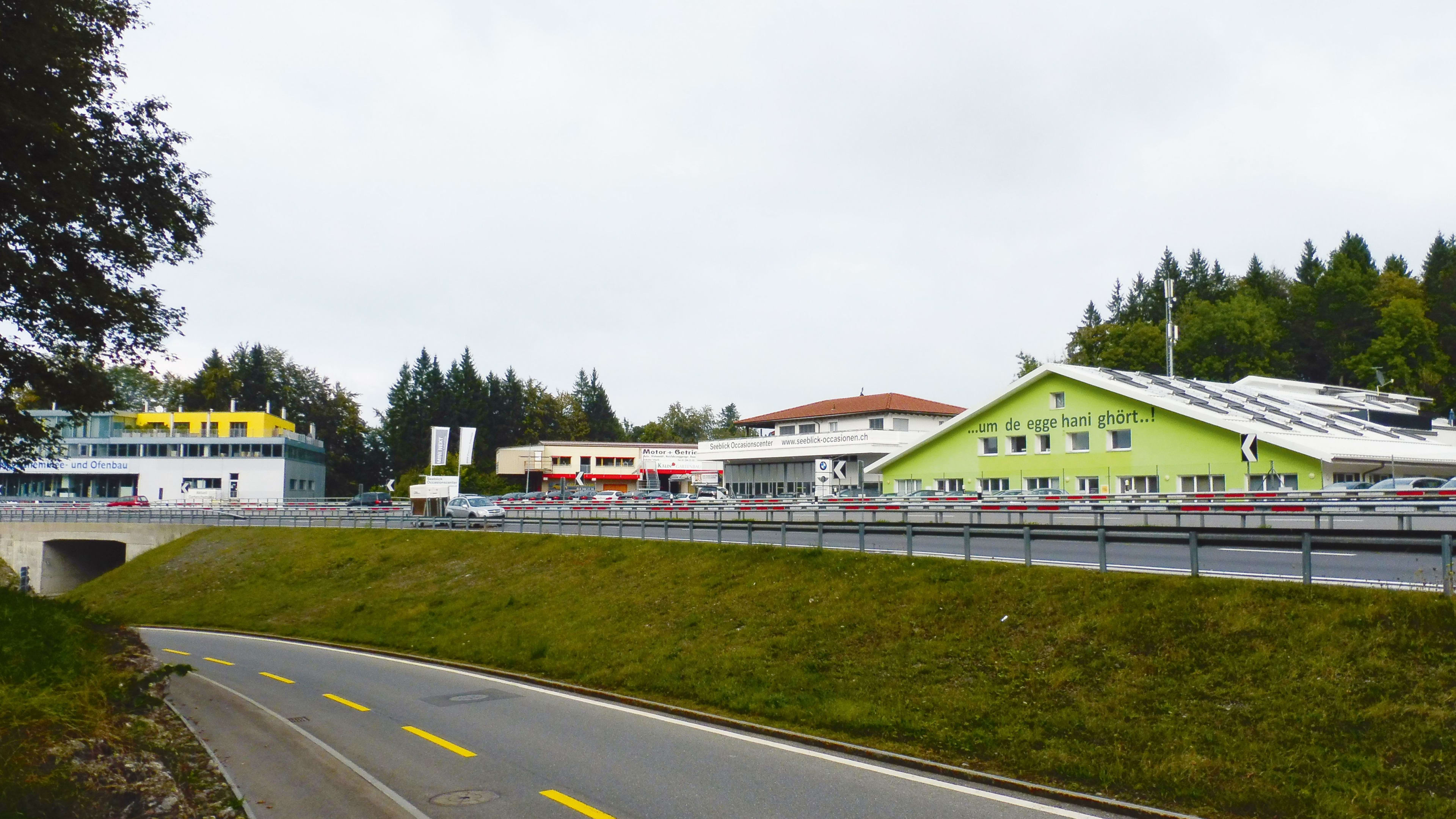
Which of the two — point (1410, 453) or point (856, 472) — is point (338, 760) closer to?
point (1410, 453)

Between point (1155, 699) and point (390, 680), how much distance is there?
14.6 m

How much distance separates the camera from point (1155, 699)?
11.9 m

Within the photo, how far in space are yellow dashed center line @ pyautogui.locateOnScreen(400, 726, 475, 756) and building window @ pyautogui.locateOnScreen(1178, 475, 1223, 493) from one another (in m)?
38.3

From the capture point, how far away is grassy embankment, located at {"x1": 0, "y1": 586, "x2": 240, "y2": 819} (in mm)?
8102

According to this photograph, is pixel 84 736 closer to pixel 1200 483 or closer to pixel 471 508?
pixel 471 508

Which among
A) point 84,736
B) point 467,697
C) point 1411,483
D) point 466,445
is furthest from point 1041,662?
point 466,445

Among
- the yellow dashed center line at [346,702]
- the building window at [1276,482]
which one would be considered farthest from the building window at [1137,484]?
the yellow dashed center line at [346,702]

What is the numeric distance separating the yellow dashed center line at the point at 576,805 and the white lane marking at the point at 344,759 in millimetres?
1320

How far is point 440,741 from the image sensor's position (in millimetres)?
13758

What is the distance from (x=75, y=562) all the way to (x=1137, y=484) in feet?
194

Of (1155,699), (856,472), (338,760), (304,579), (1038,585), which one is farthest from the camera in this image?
(856,472)

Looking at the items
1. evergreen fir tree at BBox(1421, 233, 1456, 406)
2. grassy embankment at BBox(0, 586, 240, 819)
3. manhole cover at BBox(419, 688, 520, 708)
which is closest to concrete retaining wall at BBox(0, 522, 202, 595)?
manhole cover at BBox(419, 688, 520, 708)

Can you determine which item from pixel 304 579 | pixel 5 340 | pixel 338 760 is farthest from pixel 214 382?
pixel 338 760

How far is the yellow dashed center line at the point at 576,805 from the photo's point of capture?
9859mm
